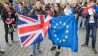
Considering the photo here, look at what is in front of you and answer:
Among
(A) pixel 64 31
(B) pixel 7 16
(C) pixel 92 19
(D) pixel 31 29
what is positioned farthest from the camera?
(B) pixel 7 16

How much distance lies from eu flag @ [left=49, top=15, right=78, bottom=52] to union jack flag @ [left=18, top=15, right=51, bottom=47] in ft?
0.72

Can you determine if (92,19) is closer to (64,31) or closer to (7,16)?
(64,31)

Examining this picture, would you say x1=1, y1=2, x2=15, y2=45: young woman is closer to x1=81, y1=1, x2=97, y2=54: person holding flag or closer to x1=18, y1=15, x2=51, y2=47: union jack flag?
x1=18, y1=15, x2=51, y2=47: union jack flag

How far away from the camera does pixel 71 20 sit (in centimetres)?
843

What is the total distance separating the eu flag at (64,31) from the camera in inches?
329

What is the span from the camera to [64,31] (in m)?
8.49

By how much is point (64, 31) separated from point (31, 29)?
3.25ft

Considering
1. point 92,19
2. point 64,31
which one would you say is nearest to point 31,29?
point 64,31

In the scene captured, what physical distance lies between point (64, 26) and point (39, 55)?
138cm

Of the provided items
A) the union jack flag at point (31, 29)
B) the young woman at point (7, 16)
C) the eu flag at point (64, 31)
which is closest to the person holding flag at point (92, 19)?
the eu flag at point (64, 31)

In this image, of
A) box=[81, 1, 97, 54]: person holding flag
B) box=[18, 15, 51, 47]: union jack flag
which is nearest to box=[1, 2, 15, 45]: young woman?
box=[18, 15, 51, 47]: union jack flag

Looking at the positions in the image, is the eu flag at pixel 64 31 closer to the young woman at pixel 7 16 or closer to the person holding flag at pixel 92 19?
the person holding flag at pixel 92 19

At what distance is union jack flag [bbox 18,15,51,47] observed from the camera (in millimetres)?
8484

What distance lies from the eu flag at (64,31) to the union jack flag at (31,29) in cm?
22
